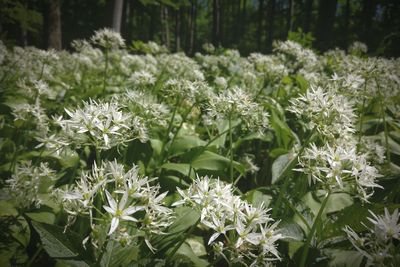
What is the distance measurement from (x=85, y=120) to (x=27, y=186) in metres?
0.92

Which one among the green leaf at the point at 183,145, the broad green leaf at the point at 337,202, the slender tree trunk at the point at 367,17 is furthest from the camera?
the slender tree trunk at the point at 367,17

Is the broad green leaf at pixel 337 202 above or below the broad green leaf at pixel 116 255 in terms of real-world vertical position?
below

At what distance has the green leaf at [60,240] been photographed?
1495 millimetres

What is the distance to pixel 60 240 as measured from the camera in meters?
1.52

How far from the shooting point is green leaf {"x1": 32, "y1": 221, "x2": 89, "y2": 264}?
4.91 ft

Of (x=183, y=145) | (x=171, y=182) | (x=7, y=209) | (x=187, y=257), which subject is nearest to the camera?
(x=187, y=257)

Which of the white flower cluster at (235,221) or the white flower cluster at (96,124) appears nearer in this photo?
the white flower cluster at (235,221)

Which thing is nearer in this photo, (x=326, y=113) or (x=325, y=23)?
(x=326, y=113)

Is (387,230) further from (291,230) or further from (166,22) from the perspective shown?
(166,22)

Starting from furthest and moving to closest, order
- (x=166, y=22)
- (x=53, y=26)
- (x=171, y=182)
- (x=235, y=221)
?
(x=166, y=22), (x=53, y=26), (x=171, y=182), (x=235, y=221)

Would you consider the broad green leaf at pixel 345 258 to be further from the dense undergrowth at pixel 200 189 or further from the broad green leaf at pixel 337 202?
the broad green leaf at pixel 337 202

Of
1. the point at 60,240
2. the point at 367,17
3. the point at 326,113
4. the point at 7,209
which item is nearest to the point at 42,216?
the point at 7,209

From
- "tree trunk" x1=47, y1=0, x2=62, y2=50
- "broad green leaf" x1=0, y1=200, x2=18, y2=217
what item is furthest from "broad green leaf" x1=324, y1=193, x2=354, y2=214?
"tree trunk" x1=47, y1=0, x2=62, y2=50

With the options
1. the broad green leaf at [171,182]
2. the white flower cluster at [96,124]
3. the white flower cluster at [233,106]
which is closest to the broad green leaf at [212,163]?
the broad green leaf at [171,182]
